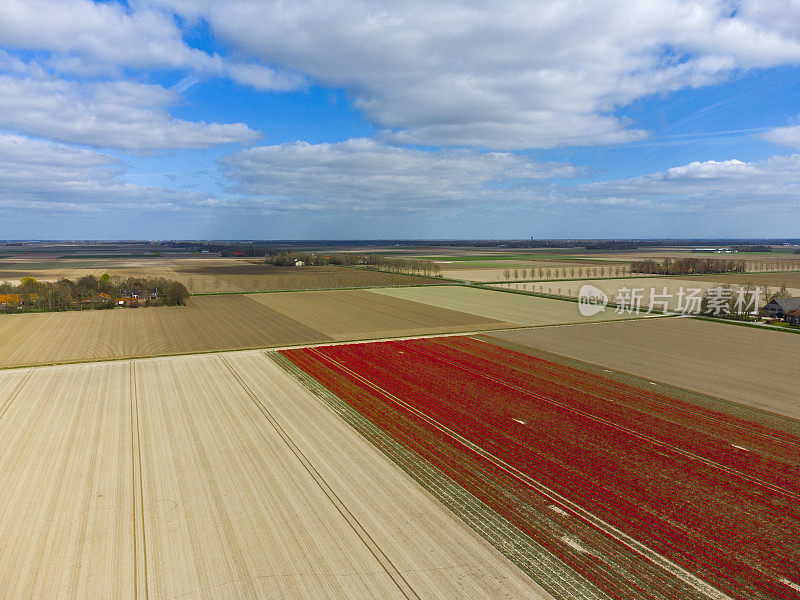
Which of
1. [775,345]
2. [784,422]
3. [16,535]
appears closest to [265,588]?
[16,535]

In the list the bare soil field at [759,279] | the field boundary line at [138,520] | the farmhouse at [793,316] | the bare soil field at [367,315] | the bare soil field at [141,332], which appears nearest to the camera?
the field boundary line at [138,520]

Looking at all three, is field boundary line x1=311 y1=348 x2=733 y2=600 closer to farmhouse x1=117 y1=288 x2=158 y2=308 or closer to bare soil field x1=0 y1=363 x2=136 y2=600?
bare soil field x1=0 y1=363 x2=136 y2=600

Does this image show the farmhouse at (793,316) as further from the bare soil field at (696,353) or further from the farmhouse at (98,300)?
the farmhouse at (98,300)

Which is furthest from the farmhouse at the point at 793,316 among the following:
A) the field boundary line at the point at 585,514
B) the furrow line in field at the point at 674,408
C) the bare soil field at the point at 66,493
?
the bare soil field at the point at 66,493

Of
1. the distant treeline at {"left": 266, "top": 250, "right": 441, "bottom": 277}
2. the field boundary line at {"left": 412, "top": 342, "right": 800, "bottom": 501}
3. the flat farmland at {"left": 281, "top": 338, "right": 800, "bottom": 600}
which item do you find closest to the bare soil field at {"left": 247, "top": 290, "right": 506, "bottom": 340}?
the flat farmland at {"left": 281, "top": 338, "right": 800, "bottom": 600}

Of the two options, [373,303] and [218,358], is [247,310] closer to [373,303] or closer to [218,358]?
[373,303]

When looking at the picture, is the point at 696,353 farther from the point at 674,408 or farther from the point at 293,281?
the point at 293,281
